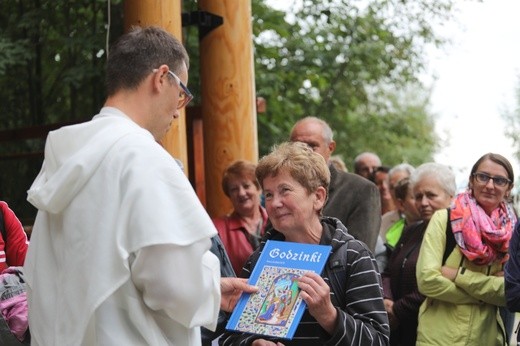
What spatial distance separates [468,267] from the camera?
5781 mm

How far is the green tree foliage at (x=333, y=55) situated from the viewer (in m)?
11.6

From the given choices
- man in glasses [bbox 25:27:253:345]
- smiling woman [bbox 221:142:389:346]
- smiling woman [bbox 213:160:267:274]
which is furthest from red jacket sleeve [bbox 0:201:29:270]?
smiling woman [bbox 213:160:267:274]

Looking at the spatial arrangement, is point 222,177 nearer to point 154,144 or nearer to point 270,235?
point 270,235

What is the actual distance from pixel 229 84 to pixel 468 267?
7.95 feet

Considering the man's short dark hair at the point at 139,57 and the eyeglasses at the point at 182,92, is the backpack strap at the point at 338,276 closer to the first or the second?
the eyeglasses at the point at 182,92

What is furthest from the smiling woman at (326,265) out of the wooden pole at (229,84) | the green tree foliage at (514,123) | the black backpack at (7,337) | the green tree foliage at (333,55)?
the green tree foliage at (514,123)

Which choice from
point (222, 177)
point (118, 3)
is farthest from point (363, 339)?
point (118, 3)

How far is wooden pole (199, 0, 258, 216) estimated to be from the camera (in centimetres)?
728

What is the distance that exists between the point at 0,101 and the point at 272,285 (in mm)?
7065

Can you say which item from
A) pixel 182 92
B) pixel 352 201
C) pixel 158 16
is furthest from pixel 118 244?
pixel 158 16

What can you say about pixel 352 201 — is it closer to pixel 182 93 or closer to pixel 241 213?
pixel 241 213

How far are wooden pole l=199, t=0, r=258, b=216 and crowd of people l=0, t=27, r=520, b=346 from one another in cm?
133

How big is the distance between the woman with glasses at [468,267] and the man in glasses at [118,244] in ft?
9.48

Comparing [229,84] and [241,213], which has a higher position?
[229,84]
